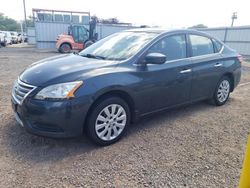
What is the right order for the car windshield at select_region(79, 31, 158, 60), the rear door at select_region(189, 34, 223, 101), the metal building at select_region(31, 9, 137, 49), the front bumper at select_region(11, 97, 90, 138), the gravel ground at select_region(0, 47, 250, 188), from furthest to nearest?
the metal building at select_region(31, 9, 137, 49) → the rear door at select_region(189, 34, 223, 101) → the car windshield at select_region(79, 31, 158, 60) → the front bumper at select_region(11, 97, 90, 138) → the gravel ground at select_region(0, 47, 250, 188)

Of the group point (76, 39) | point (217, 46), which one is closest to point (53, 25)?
point (76, 39)

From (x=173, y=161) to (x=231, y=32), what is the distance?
20157mm

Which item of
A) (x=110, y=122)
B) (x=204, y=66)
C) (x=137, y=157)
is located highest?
(x=204, y=66)

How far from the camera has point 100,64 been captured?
10.8 ft

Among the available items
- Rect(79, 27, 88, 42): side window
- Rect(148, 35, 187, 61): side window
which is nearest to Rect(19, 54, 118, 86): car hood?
Rect(148, 35, 187, 61): side window

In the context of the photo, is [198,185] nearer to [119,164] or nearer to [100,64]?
[119,164]

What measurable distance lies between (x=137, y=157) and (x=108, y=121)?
63cm

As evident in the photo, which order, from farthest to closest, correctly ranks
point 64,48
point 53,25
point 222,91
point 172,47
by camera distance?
point 53,25 < point 64,48 < point 222,91 < point 172,47

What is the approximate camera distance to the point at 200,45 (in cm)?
446

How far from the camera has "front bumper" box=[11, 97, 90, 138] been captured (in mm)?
2787

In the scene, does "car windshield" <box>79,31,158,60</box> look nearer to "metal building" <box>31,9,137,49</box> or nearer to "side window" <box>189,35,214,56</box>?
"side window" <box>189,35,214,56</box>

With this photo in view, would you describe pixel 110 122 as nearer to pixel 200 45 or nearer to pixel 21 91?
pixel 21 91

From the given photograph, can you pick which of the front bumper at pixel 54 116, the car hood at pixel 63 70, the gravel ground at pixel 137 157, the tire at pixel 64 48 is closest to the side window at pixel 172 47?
the car hood at pixel 63 70

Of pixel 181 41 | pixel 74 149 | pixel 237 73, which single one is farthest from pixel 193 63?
pixel 74 149
